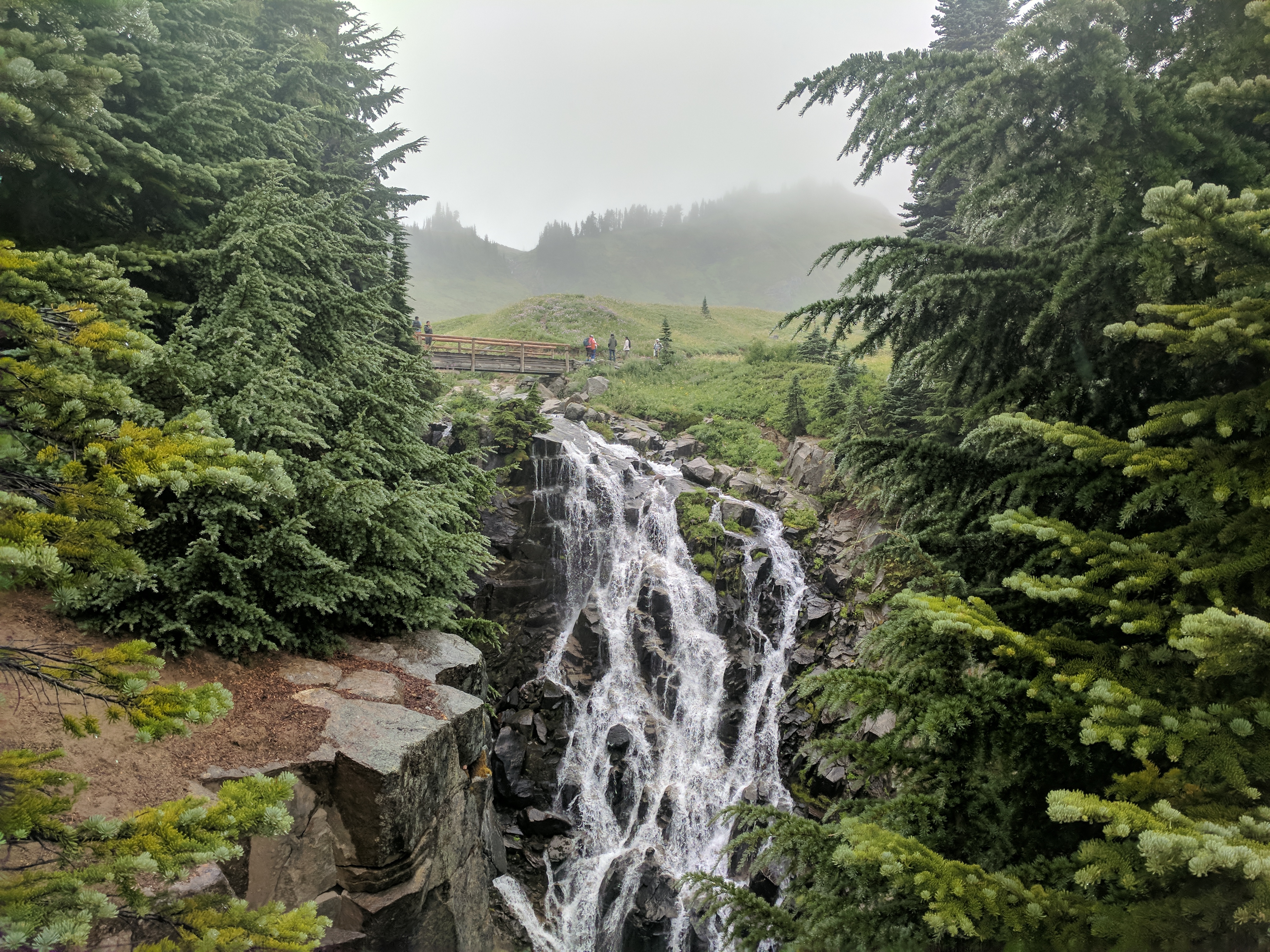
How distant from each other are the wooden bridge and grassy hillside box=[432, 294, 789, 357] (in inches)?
352

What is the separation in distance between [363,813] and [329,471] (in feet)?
12.3

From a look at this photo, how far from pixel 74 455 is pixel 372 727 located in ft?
12.5

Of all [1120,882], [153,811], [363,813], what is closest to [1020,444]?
[1120,882]

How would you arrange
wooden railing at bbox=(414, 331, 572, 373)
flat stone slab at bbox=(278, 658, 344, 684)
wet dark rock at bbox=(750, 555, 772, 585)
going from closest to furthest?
flat stone slab at bbox=(278, 658, 344, 684) → wet dark rock at bbox=(750, 555, 772, 585) → wooden railing at bbox=(414, 331, 572, 373)

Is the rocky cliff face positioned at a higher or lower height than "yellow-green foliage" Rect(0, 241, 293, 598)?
lower

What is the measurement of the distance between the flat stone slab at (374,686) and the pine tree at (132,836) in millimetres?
3354

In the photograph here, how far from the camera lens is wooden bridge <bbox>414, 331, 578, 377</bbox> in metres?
26.5

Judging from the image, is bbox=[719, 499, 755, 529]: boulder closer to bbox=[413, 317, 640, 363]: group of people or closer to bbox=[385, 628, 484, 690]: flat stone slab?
bbox=[385, 628, 484, 690]: flat stone slab

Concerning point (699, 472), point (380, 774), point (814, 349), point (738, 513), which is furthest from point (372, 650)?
point (814, 349)

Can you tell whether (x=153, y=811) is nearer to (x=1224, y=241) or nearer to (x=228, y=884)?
(x=228, y=884)

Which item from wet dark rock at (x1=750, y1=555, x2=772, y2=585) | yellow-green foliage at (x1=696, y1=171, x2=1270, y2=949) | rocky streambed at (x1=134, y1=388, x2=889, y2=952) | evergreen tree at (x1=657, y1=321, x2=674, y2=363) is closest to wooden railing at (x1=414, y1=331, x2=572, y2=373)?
evergreen tree at (x1=657, y1=321, x2=674, y2=363)

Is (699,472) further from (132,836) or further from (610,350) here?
(132,836)

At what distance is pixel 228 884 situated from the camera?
14.3 feet

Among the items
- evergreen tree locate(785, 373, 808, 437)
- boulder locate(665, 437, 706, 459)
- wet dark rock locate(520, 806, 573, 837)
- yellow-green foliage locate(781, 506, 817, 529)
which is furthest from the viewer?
boulder locate(665, 437, 706, 459)
